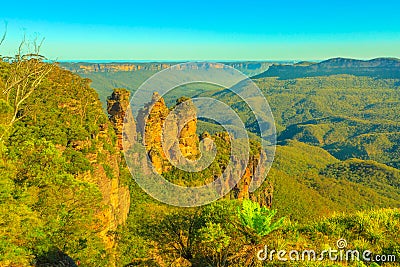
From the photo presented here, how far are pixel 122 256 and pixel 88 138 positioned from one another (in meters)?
9.68

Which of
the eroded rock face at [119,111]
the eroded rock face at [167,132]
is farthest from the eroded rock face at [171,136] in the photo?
the eroded rock face at [119,111]

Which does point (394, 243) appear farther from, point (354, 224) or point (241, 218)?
point (241, 218)

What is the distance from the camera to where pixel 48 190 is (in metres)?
14.1

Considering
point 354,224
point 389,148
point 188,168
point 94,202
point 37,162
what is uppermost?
point 37,162

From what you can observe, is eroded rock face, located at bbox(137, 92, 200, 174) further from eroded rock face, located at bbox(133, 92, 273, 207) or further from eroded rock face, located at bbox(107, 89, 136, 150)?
eroded rock face, located at bbox(107, 89, 136, 150)

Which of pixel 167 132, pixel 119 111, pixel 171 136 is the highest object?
pixel 119 111

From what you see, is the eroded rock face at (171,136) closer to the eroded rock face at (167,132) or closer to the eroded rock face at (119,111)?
the eroded rock face at (167,132)

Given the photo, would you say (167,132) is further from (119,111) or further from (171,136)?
(119,111)

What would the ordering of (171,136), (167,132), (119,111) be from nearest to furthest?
1. (119,111)
2. (167,132)
3. (171,136)

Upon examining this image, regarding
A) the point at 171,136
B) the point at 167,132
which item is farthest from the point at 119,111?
the point at 171,136

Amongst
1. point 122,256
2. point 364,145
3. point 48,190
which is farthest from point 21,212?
point 364,145

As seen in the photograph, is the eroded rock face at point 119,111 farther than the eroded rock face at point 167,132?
No

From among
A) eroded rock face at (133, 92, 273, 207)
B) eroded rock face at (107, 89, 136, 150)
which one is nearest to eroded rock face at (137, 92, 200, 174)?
eroded rock face at (133, 92, 273, 207)

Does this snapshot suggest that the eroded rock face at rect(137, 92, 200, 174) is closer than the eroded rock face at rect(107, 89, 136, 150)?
No
